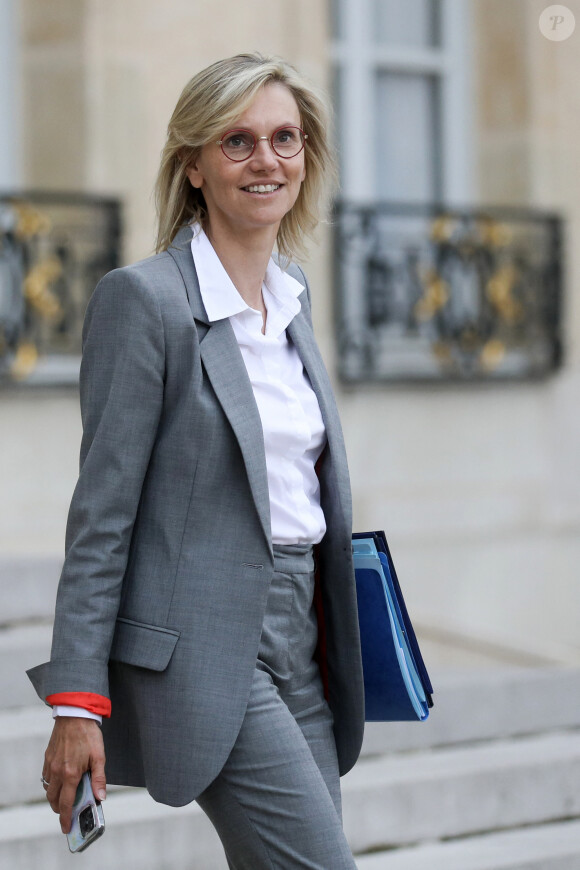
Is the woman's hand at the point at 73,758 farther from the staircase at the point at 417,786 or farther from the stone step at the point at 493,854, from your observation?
the stone step at the point at 493,854

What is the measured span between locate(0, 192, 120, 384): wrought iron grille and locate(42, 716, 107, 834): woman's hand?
4.64 meters

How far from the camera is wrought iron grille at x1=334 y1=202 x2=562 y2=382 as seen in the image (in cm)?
756

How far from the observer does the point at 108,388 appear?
193 cm

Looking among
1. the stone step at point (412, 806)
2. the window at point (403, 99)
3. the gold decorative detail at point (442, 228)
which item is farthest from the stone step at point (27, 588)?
the window at point (403, 99)

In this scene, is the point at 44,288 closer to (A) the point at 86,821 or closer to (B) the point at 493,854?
(B) the point at 493,854

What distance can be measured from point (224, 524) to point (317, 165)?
0.70 m

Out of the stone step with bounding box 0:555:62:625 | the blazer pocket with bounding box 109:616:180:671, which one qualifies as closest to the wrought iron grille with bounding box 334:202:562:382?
the stone step with bounding box 0:555:62:625

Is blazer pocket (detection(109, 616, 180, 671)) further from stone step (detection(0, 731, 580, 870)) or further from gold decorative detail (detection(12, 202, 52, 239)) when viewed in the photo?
gold decorative detail (detection(12, 202, 52, 239))

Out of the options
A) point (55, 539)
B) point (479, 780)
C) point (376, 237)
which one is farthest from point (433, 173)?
point (479, 780)

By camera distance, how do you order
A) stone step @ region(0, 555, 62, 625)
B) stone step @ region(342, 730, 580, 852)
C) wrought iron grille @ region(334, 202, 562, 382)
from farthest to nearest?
wrought iron grille @ region(334, 202, 562, 382) < stone step @ region(0, 555, 62, 625) < stone step @ region(342, 730, 580, 852)

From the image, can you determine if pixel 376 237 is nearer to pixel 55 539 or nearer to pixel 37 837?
pixel 55 539

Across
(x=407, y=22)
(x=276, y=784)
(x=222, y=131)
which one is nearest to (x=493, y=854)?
(x=276, y=784)

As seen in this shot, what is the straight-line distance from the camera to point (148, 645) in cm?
193

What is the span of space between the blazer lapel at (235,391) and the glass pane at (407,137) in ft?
21.2
